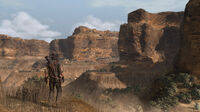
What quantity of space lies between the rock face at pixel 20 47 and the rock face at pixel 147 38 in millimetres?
61486

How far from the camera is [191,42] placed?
15125 millimetres

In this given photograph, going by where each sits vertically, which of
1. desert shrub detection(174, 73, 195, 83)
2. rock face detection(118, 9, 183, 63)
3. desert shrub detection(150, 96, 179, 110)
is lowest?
desert shrub detection(150, 96, 179, 110)

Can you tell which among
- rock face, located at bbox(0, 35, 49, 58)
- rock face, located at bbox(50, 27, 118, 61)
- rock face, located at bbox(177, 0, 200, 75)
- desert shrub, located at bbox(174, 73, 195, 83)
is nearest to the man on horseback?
desert shrub, located at bbox(174, 73, 195, 83)

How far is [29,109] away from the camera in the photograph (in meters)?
6.36

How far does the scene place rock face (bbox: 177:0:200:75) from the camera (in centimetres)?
1471

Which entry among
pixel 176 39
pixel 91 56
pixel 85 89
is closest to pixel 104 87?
pixel 85 89

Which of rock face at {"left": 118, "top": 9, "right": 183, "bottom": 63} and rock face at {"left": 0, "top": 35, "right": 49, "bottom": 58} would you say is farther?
rock face at {"left": 0, "top": 35, "right": 49, "bottom": 58}

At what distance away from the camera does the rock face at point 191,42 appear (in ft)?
48.3

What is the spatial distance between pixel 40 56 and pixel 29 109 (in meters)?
102

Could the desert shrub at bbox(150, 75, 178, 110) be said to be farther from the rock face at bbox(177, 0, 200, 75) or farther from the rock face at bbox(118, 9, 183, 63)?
the rock face at bbox(118, 9, 183, 63)

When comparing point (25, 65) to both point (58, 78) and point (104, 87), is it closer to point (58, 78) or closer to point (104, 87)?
point (104, 87)

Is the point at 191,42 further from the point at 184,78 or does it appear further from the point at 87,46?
the point at 87,46

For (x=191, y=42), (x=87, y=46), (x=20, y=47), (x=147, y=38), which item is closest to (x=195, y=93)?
(x=191, y=42)

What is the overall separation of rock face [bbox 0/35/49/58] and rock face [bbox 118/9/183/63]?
202ft
